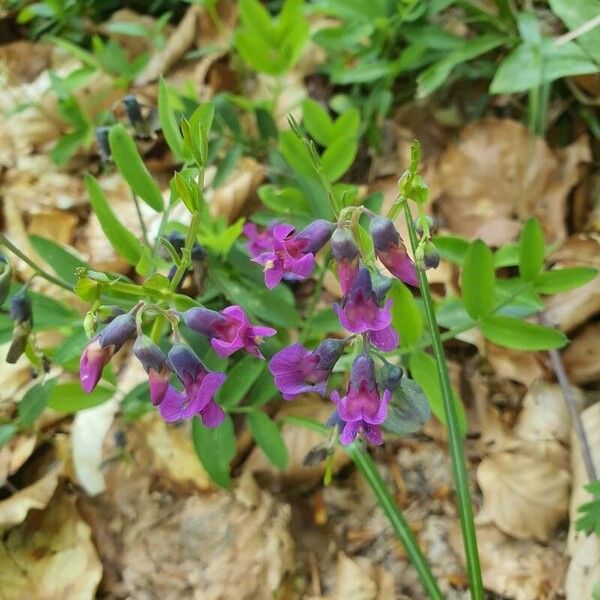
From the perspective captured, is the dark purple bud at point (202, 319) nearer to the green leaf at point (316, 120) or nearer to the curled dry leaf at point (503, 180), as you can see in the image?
the green leaf at point (316, 120)

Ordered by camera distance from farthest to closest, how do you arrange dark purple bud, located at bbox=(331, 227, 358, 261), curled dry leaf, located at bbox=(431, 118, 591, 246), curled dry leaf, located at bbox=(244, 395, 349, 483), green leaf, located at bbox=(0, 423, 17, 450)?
curled dry leaf, located at bbox=(431, 118, 591, 246) → curled dry leaf, located at bbox=(244, 395, 349, 483) → green leaf, located at bbox=(0, 423, 17, 450) → dark purple bud, located at bbox=(331, 227, 358, 261)

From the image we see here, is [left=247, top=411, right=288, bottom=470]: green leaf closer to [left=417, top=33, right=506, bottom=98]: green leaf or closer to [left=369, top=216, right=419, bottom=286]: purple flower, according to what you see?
[left=369, top=216, right=419, bottom=286]: purple flower

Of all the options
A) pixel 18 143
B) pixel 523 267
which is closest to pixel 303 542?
pixel 523 267

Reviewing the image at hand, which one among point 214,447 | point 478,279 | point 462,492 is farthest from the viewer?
point 214,447

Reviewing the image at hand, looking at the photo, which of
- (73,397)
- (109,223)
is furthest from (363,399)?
(73,397)

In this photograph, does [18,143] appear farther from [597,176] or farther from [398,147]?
[597,176]

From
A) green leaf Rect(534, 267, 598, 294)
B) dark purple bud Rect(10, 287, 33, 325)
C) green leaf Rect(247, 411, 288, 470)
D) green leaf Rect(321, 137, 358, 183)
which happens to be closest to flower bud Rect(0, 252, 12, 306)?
dark purple bud Rect(10, 287, 33, 325)

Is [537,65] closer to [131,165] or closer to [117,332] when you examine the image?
[131,165]
